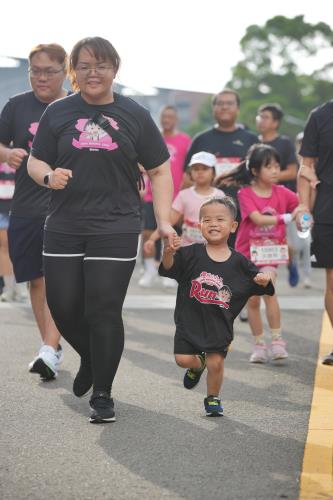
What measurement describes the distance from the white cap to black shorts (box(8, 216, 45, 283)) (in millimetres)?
1863

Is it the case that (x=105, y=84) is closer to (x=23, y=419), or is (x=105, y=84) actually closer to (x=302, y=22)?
(x=23, y=419)

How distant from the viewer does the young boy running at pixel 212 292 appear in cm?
623

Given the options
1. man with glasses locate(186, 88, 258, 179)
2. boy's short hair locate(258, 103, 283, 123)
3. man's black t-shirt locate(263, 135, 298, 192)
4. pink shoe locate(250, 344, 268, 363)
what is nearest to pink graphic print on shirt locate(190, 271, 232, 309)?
pink shoe locate(250, 344, 268, 363)

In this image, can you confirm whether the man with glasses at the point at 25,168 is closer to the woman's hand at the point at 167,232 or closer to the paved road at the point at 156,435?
the paved road at the point at 156,435

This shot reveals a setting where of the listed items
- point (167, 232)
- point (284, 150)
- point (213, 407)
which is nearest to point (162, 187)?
point (167, 232)

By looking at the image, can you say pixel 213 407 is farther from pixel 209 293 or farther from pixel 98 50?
pixel 98 50

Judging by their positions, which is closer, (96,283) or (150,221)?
(96,283)

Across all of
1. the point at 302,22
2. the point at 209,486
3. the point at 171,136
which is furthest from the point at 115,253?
the point at 302,22

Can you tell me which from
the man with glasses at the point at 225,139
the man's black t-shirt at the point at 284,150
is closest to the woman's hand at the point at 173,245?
the man with glasses at the point at 225,139

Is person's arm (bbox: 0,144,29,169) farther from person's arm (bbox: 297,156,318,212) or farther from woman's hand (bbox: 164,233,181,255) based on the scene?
person's arm (bbox: 297,156,318,212)

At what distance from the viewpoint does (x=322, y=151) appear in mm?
8141

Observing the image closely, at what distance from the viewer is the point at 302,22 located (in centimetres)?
9331

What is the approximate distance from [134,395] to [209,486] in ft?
7.19

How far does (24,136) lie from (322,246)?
211 centimetres
